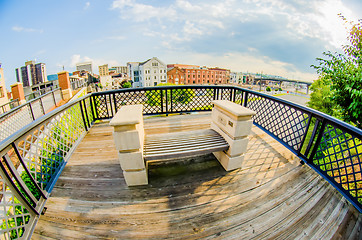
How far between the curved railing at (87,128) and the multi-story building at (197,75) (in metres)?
41.3

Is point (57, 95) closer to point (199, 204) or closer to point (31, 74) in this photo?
point (199, 204)

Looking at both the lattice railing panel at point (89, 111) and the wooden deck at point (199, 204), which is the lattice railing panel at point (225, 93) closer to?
the wooden deck at point (199, 204)

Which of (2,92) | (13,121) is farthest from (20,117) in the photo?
(2,92)

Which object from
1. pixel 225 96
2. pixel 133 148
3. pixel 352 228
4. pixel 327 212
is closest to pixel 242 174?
pixel 327 212

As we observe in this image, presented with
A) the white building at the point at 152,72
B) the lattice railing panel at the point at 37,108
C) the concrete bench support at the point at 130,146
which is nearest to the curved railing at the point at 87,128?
the concrete bench support at the point at 130,146

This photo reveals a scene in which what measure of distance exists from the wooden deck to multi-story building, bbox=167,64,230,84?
1726 inches

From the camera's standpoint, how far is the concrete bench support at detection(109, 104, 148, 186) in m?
1.86

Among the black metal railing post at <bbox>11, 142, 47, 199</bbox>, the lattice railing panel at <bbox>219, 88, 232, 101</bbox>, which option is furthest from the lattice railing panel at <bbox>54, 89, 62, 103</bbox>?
the lattice railing panel at <bbox>219, 88, 232, 101</bbox>

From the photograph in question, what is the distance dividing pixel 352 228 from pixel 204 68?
5501 cm

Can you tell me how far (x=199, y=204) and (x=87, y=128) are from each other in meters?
3.36

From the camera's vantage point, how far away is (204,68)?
5291 cm

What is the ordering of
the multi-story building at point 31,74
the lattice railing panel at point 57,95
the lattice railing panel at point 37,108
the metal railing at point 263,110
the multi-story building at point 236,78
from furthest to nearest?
the multi-story building at point 31,74
the multi-story building at point 236,78
the lattice railing panel at point 57,95
the lattice railing panel at point 37,108
the metal railing at point 263,110

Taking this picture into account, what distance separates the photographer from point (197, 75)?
50688mm

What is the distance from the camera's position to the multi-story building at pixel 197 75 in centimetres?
4460
